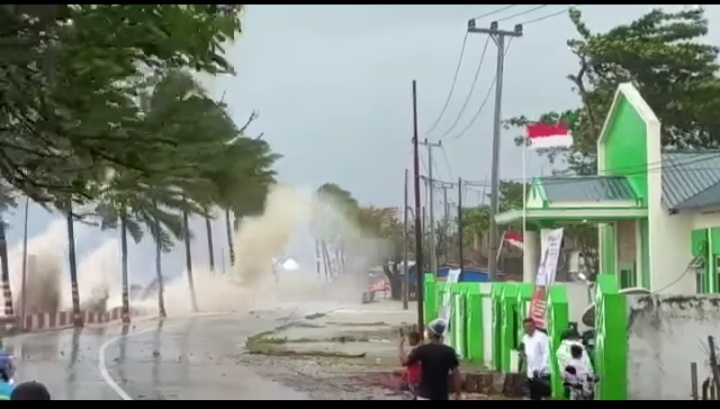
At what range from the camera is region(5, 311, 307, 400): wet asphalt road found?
773 inches

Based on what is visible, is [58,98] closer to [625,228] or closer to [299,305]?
[625,228]

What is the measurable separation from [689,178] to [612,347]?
12498 millimetres

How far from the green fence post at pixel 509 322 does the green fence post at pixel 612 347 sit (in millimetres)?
4926

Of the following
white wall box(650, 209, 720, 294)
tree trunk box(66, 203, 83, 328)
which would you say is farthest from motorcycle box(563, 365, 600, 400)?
tree trunk box(66, 203, 83, 328)

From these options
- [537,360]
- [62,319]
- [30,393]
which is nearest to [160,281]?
[62,319]

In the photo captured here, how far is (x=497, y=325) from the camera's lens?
21078mm

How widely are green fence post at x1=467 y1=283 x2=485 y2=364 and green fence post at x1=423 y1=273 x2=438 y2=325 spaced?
Result: 252 inches

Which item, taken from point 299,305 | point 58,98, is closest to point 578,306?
point 58,98

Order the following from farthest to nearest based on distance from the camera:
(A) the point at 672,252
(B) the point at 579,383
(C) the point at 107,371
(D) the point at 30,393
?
(A) the point at 672,252, (C) the point at 107,371, (B) the point at 579,383, (D) the point at 30,393

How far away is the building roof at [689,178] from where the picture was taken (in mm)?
24953

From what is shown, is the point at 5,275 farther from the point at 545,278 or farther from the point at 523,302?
the point at 545,278

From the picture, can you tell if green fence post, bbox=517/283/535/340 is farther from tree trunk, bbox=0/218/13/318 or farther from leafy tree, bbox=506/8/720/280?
tree trunk, bbox=0/218/13/318

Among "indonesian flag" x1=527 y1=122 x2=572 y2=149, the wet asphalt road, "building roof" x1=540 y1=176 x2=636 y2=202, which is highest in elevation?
"indonesian flag" x1=527 y1=122 x2=572 y2=149

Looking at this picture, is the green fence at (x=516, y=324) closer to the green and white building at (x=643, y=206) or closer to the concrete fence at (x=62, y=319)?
the green and white building at (x=643, y=206)
